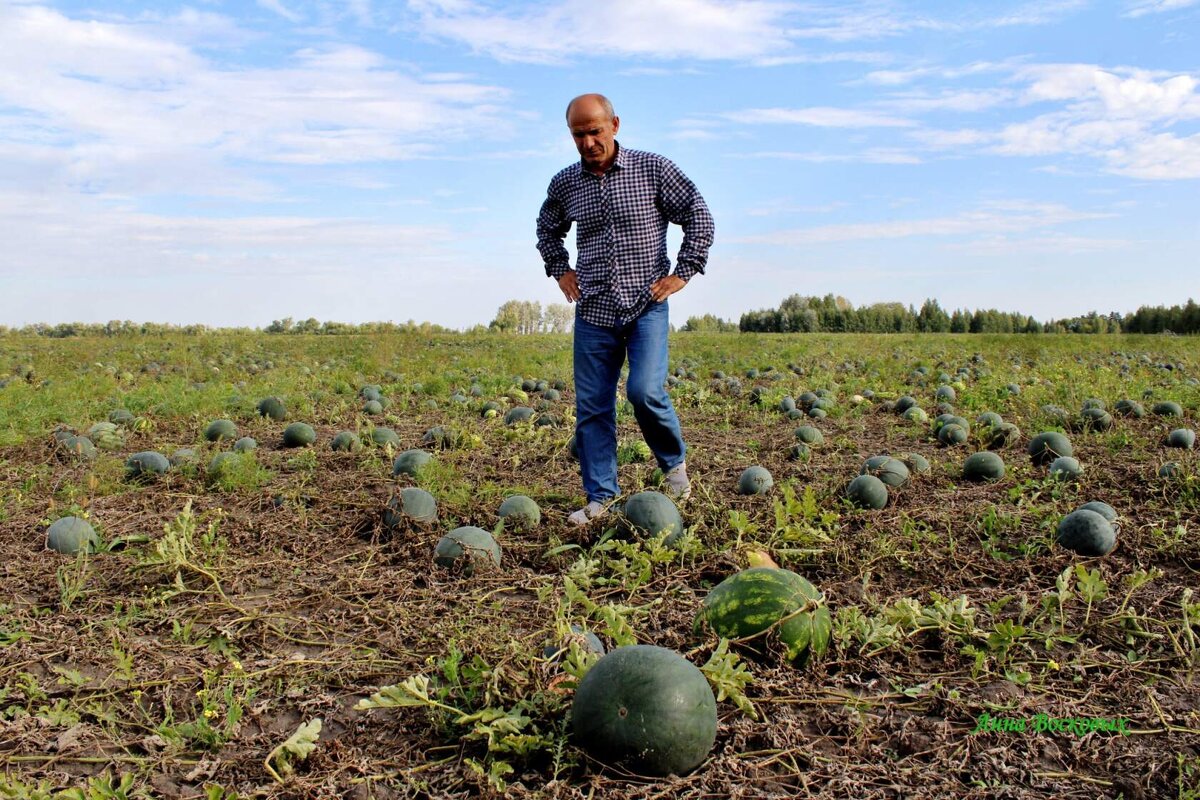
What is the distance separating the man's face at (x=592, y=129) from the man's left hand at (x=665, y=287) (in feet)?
2.94

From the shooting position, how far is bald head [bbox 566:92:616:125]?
549 cm

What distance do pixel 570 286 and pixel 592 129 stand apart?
3.60 feet

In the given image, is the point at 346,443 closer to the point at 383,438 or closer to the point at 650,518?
the point at 383,438

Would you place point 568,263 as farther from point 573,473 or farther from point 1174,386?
point 1174,386

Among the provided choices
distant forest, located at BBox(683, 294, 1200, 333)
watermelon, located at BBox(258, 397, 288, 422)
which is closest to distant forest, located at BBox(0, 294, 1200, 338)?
distant forest, located at BBox(683, 294, 1200, 333)

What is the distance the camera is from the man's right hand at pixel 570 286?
19.8ft

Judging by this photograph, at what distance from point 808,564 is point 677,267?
2142 millimetres

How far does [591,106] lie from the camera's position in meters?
5.50

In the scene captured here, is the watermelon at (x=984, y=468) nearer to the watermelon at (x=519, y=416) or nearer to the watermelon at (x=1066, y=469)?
the watermelon at (x=1066, y=469)

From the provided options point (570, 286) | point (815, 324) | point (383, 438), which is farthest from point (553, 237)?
point (815, 324)

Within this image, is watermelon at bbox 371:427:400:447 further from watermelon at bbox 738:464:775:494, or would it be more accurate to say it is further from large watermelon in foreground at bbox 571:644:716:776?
large watermelon in foreground at bbox 571:644:716:776

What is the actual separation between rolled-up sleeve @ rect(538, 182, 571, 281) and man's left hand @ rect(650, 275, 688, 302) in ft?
2.52

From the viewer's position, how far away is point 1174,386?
12.6 metres

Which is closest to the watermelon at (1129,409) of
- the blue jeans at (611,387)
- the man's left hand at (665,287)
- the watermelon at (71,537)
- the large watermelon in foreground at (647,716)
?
the blue jeans at (611,387)
